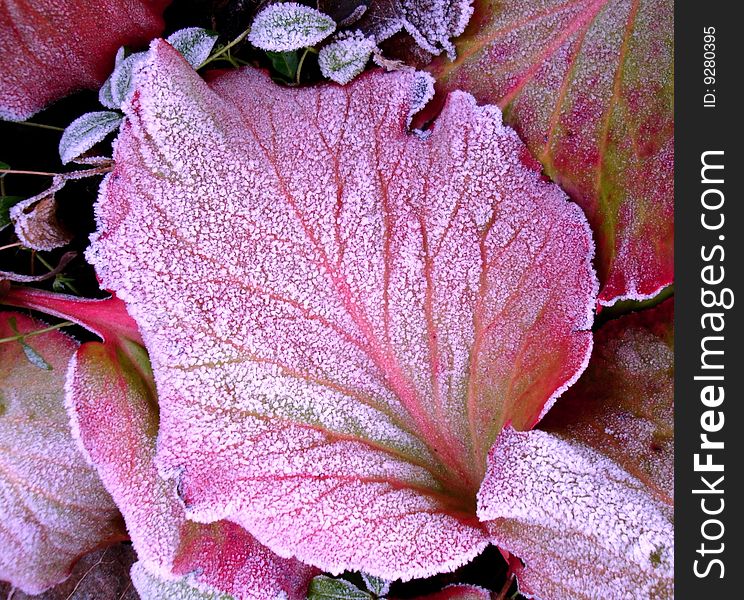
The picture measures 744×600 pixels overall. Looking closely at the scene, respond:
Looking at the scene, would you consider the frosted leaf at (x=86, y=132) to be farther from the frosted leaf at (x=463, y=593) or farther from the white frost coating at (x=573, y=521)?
the frosted leaf at (x=463, y=593)

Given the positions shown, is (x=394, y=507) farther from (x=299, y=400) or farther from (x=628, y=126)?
(x=628, y=126)

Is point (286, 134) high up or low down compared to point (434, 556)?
up

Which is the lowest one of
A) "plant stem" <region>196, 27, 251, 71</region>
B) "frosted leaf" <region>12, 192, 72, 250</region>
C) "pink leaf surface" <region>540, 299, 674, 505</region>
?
"pink leaf surface" <region>540, 299, 674, 505</region>

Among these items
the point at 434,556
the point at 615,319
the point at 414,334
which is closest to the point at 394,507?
the point at 434,556

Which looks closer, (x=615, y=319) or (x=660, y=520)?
(x=660, y=520)

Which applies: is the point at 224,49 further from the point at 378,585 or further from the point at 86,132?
the point at 378,585

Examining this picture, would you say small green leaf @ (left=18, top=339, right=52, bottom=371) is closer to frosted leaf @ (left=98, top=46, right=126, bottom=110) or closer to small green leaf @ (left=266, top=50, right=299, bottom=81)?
frosted leaf @ (left=98, top=46, right=126, bottom=110)

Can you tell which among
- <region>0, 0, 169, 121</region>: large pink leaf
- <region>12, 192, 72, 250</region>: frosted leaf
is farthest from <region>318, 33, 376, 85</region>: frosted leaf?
<region>12, 192, 72, 250</region>: frosted leaf
